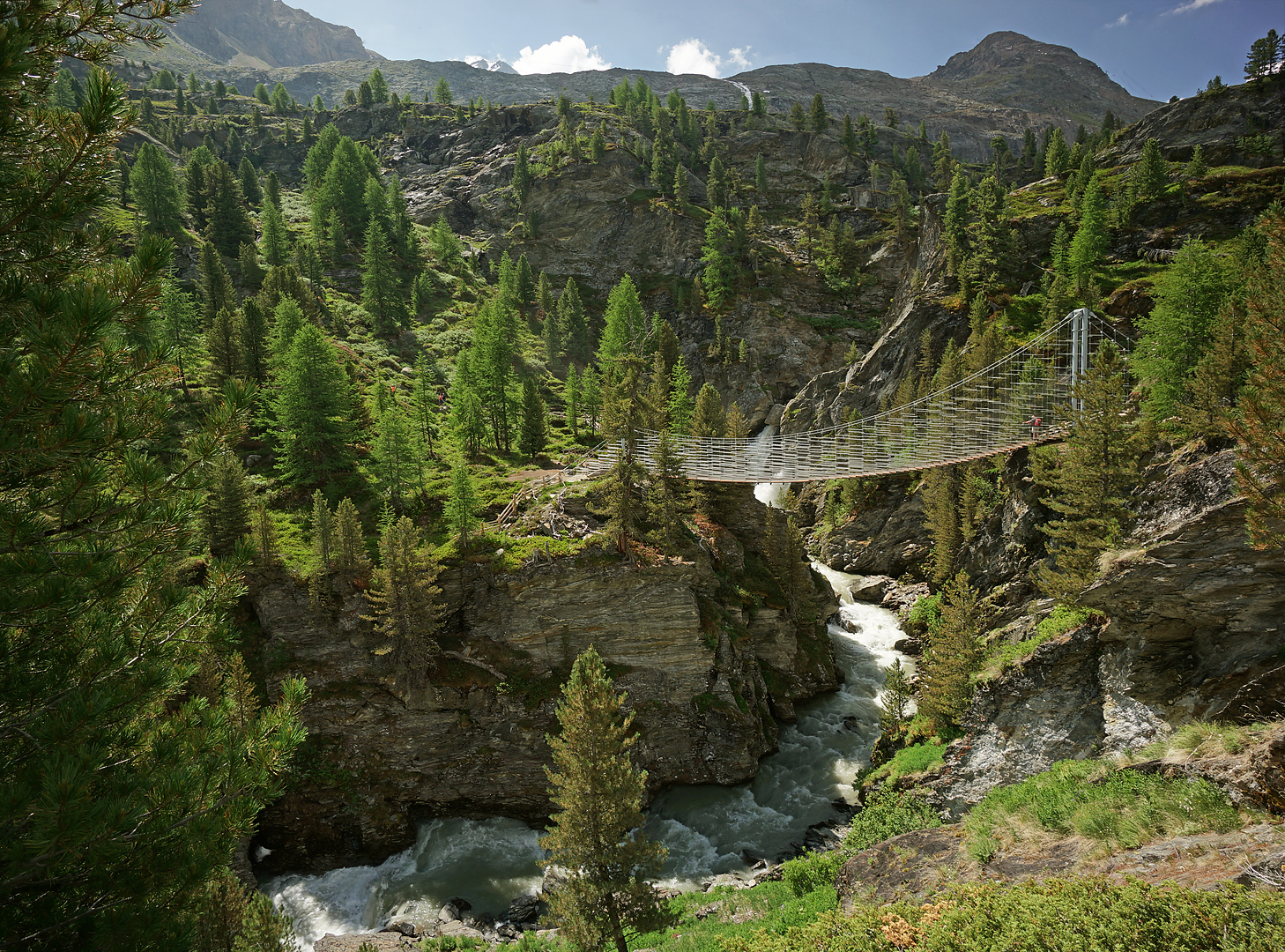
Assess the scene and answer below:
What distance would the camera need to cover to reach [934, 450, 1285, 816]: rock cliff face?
10.5 metres

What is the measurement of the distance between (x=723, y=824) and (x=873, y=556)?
2551cm

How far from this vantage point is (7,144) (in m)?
4.09

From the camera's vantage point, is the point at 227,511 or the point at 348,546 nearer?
the point at 227,511

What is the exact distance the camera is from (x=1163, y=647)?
11.9 m

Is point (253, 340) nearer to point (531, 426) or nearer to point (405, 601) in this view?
point (531, 426)

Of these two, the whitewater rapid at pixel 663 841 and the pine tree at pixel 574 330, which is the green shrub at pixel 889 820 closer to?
the whitewater rapid at pixel 663 841

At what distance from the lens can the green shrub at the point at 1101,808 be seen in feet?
25.7

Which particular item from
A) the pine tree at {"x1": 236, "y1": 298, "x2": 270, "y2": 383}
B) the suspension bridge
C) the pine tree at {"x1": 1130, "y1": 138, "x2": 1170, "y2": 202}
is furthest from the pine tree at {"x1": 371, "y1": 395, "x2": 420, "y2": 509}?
the pine tree at {"x1": 1130, "y1": 138, "x2": 1170, "y2": 202}

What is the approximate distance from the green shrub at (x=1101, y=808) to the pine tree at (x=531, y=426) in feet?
89.8

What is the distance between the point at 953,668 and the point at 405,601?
18490mm

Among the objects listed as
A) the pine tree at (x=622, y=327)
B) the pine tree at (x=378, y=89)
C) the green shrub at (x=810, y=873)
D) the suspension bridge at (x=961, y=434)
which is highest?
the pine tree at (x=378, y=89)

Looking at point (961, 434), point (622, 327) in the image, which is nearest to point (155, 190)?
point (622, 327)

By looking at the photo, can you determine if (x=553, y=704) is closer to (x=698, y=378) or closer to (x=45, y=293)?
(x=45, y=293)

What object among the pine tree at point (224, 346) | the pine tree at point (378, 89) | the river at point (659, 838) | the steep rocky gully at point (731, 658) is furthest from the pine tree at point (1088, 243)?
the pine tree at point (378, 89)
